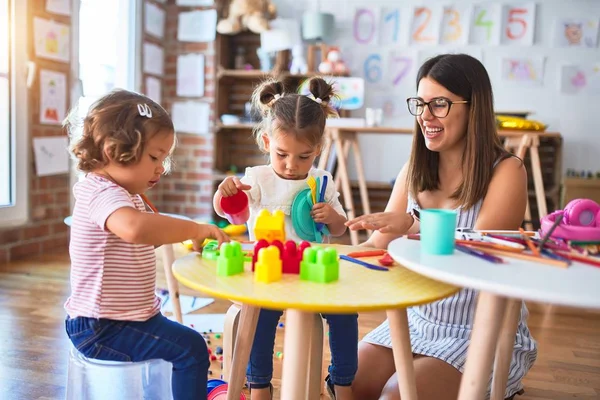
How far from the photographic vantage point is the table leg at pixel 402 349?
1.01 meters

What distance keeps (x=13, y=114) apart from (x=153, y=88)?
58.1 inches

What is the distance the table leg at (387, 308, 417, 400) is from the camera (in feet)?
3.31

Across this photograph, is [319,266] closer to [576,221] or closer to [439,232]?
[439,232]

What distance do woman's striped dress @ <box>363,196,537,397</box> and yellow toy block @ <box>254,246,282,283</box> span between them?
2.06 feet

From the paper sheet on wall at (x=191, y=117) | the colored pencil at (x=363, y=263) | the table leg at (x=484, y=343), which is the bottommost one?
the table leg at (x=484, y=343)

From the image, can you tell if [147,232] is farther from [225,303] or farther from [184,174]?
[184,174]

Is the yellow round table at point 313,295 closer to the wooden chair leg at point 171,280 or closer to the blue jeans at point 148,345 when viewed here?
the blue jeans at point 148,345

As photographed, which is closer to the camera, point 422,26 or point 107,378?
point 107,378

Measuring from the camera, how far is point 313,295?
832 mm

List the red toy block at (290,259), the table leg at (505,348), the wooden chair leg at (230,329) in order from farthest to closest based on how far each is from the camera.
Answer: the wooden chair leg at (230,329)
the table leg at (505,348)
the red toy block at (290,259)

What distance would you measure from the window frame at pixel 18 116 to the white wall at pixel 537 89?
2.31m

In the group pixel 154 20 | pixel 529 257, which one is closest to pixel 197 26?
pixel 154 20

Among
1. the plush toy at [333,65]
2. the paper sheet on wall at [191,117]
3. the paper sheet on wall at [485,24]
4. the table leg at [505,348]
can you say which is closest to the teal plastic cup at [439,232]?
the table leg at [505,348]

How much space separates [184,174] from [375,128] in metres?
1.72
